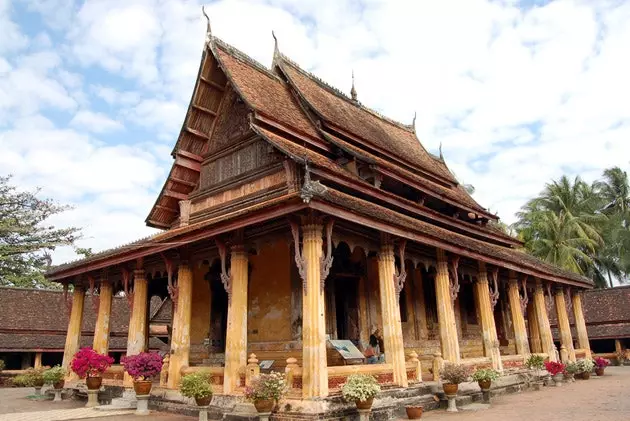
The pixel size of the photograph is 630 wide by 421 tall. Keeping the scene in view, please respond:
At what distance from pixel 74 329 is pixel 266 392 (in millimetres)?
10984

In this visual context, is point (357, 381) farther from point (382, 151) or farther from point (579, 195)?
point (579, 195)

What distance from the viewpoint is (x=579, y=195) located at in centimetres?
4416

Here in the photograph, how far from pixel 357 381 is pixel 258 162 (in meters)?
6.83

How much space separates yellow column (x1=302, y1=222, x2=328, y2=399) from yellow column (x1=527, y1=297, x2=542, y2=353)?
48.9 feet

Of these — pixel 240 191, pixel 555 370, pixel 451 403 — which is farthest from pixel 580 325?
pixel 240 191

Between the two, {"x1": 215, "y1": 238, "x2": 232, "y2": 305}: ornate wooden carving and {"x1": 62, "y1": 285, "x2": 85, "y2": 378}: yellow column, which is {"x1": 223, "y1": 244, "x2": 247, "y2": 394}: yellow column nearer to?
{"x1": 215, "y1": 238, "x2": 232, "y2": 305}: ornate wooden carving

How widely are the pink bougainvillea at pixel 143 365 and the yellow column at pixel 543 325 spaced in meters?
13.4

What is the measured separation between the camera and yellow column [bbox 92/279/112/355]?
15742mm

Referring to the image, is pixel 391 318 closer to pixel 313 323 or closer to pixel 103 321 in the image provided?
pixel 313 323

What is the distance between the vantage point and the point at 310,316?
9477 millimetres

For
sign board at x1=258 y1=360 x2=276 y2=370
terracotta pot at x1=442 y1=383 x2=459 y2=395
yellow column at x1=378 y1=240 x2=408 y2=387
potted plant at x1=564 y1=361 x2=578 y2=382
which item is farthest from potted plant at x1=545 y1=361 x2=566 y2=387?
sign board at x1=258 y1=360 x2=276 y2=370

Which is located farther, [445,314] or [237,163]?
[237,163]

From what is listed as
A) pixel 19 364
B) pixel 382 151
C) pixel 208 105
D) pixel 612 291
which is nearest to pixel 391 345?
pixel 382 151

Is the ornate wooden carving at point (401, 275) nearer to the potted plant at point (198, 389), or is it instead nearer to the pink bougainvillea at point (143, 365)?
the potted plant at point (198, 389)
